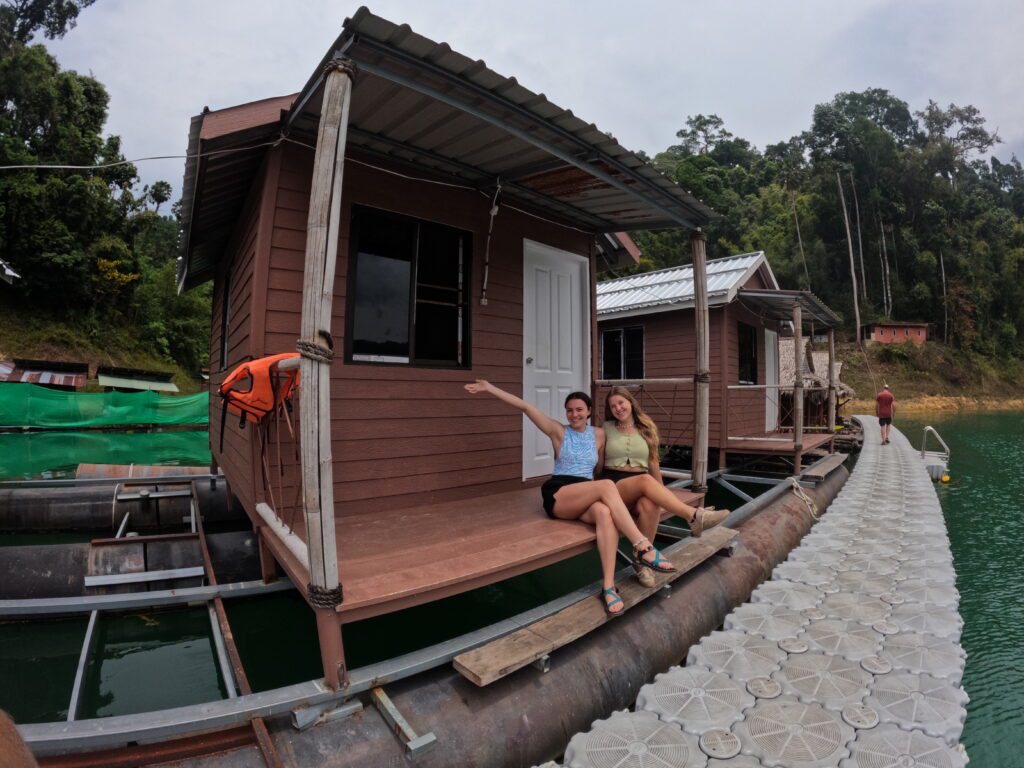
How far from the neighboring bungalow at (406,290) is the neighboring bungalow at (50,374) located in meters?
17.4

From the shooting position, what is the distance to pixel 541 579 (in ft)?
17.2

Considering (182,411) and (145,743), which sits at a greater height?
(182,411)

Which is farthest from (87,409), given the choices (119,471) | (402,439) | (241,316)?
(402,439)

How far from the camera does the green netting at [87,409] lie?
36.8ft

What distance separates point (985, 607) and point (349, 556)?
5948mm

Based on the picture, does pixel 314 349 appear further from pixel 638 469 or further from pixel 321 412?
pixel 638 469

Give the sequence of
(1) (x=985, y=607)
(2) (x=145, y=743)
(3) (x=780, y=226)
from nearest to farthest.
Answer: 1. (2) (x=145, y=743)
2. (1) (x=985, y=607)
3. (3) (x=780, y=226)

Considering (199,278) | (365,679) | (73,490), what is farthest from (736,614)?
(199,278)

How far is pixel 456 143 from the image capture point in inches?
151

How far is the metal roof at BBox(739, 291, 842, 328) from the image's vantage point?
30.1 ft

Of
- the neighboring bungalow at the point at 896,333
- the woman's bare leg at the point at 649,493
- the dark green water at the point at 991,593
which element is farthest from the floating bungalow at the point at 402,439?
the neighboring bungalow at the point at 896,333

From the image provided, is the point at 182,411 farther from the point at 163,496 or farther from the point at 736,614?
the point at 736,614

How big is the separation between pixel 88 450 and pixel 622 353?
1181 centimetres

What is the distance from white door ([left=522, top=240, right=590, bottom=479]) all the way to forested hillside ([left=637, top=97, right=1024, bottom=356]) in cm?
3540
